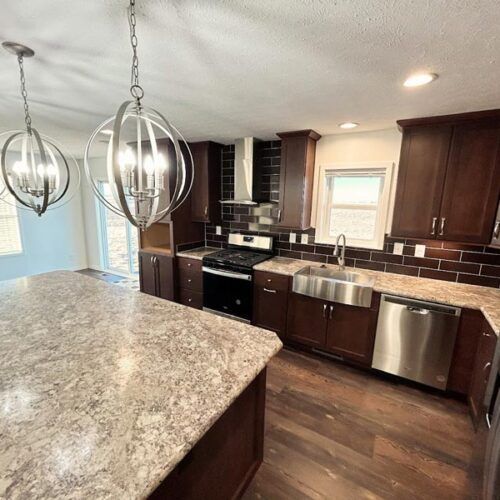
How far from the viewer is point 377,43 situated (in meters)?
1.19

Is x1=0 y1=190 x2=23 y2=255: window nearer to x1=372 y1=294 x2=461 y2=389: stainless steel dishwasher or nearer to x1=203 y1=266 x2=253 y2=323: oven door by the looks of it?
x1=203 y1=266 x2=253 y2=323: oven door

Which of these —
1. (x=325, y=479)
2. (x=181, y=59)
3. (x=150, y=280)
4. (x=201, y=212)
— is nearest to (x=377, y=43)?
(x=181, y=59)

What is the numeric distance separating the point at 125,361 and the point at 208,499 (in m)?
0.70

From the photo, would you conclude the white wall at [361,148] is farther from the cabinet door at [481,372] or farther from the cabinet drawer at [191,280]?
the cabinet drawer at [191,280]

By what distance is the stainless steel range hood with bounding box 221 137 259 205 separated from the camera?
3.05 metres

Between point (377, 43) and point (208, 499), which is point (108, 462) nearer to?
point (208, 499)

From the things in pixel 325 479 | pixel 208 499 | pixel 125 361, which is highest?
pixel 125 361

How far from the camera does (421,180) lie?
90.1 inches

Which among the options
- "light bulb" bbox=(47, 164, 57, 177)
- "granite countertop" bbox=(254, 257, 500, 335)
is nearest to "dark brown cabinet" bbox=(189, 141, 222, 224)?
"granite countertop" bbox=(254, 257, 500, 335)

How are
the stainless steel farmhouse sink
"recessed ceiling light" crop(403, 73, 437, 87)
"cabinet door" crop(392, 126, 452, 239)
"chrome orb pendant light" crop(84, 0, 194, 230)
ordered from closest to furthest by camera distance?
"chrome orb pendant light" crop(84, 0, 194, 230)
"recessed ceiling light" crop(403, 73, 437, 87)
"cabinet door" crop(392, 126, 452, 239)
the stainless steel farmhouse sink

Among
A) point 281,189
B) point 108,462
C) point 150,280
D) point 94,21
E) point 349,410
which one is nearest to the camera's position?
point 108,462

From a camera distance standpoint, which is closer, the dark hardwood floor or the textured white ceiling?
the textured white ceiling

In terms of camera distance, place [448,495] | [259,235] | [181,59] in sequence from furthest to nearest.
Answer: [259,235] → [448,495] → [181,59]

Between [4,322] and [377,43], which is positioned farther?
[4,322]
